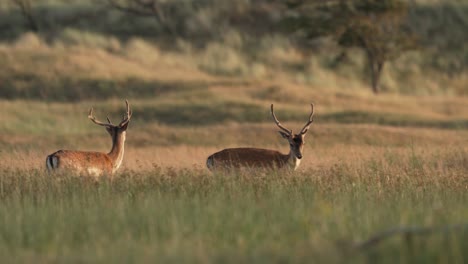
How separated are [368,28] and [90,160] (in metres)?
23.4

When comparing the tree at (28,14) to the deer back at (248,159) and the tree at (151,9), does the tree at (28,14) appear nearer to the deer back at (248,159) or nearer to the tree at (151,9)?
the tree at (151,9)

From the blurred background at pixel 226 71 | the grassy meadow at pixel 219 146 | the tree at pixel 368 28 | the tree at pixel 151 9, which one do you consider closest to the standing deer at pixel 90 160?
the grassy meadow at pixel 219 146

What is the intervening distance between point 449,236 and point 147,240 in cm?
250

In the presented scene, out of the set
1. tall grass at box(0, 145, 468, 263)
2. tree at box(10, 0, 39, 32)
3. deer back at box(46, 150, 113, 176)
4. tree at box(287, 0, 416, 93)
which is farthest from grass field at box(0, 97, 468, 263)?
tree at box(10, 0, 39, 32)

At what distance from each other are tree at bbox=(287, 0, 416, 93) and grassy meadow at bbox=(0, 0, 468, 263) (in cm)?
157

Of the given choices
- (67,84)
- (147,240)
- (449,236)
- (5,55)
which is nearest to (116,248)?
(147,240)

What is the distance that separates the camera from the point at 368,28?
3569cm

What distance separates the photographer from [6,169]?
13.0m

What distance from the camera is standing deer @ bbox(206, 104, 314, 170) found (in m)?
13.9

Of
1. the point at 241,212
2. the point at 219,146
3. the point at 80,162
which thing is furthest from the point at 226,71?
the point at 241,212

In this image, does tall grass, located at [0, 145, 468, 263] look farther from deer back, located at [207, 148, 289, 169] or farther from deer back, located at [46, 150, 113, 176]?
deer back, located at [207, 148, 289, 169]

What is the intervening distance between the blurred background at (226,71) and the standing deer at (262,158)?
301cm

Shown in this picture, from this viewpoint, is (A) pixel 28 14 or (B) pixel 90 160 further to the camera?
(A) pixel 28 14

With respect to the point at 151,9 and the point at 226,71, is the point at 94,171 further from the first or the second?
the point at 151,9
